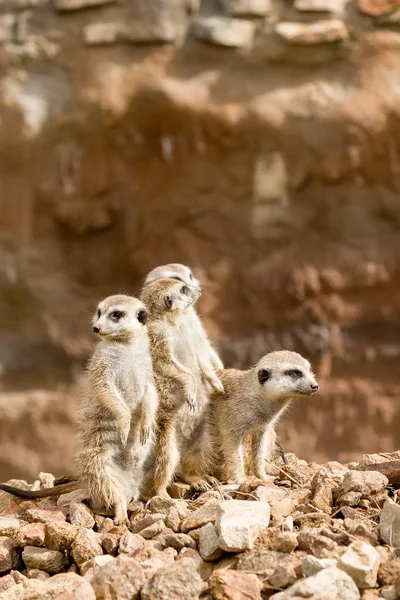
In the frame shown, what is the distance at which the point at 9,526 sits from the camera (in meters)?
3.31

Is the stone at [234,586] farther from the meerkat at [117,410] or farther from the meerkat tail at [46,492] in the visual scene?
the meerkat tail at [46,492]

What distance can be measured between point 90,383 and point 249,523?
33.3 inches

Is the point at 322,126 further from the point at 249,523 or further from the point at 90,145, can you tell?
the point at 249,523

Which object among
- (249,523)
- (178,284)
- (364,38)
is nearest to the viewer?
(249,523)

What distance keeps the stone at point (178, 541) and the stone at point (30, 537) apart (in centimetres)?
45

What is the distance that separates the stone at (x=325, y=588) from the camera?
97.3 inches

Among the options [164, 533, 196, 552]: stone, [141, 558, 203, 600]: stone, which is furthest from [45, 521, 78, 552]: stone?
[141, 558, 203, 600]: stone

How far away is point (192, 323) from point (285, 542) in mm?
1226

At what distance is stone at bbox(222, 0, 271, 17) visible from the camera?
643cm

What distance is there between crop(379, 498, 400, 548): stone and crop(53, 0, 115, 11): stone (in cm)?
449

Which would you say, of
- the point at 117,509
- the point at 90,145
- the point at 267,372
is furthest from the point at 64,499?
the point at 90,145

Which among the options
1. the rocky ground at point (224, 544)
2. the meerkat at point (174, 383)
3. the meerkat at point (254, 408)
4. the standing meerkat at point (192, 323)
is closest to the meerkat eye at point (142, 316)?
the meerkat at point (174, 383)

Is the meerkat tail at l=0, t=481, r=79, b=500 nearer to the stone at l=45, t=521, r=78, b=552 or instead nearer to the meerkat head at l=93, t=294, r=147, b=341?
the stone at l=45, t=521, r=78, b=552

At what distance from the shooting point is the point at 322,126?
665 cm
